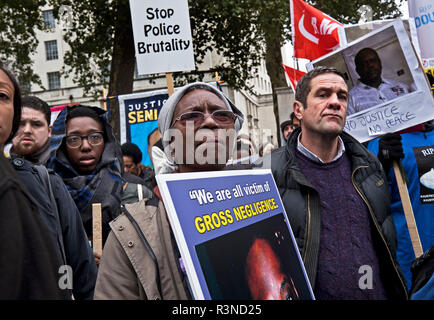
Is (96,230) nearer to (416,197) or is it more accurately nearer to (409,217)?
(409,217)

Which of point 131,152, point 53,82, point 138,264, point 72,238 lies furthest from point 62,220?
point 53,82

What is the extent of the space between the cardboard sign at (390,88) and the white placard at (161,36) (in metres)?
1.52

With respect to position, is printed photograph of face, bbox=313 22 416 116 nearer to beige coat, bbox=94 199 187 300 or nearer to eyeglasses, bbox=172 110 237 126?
eyeglasses, bbox=172 110 237 126

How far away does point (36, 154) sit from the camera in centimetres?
284

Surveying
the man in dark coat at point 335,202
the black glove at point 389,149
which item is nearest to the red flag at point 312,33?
the black glove at point 389,149

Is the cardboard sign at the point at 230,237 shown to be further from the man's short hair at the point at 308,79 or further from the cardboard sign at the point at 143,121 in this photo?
the cardboard sign at the point at 143,121

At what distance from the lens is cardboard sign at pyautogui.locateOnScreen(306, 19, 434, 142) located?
2.87 meters

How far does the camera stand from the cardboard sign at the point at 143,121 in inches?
246

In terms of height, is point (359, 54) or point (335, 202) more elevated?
point (359, 54)

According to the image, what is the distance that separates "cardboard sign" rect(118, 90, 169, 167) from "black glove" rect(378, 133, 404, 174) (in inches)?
152

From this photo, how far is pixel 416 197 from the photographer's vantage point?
292 centimetres

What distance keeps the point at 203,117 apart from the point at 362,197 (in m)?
0.99
